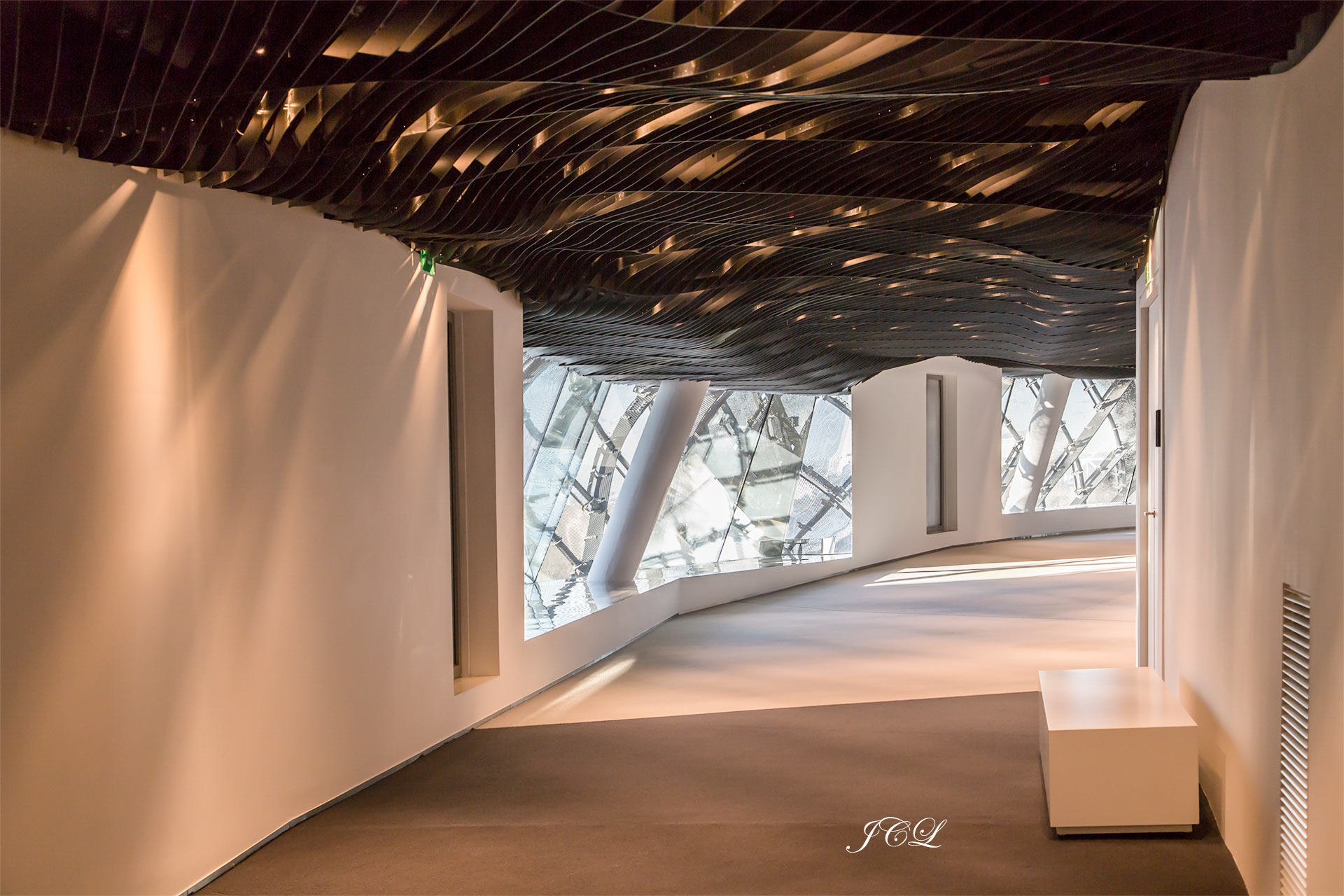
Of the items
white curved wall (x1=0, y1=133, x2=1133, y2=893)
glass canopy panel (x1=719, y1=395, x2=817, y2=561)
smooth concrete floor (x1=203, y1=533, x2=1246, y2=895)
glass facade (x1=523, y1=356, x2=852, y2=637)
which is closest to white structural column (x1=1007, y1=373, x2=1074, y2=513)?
glass facade (x1=523, y1=356, x2=852, y2=637)

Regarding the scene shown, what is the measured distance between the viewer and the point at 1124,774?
4.56m

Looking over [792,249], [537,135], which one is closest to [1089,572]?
[792,249]

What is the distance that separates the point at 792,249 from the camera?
756cm

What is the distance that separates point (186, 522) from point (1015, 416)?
21228 millimetres

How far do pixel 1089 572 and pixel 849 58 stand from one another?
514 inches

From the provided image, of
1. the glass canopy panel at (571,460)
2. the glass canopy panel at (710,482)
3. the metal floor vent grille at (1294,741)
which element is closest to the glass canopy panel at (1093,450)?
the glass canopy panel at (710,482)

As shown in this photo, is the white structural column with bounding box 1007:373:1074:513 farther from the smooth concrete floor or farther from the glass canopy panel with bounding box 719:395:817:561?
the smooth concrete floor

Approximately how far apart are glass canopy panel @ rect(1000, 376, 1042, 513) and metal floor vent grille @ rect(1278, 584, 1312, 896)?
801 inches

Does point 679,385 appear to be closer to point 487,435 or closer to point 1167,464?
point 487,435

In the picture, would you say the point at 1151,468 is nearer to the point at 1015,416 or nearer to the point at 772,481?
the point at 772,481

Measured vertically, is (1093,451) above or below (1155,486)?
below

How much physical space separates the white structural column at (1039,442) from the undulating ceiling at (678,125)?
13499mm

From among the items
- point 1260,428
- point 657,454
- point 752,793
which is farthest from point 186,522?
point 657,454

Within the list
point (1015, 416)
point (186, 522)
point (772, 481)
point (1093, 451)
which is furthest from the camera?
point (1093, 451)
